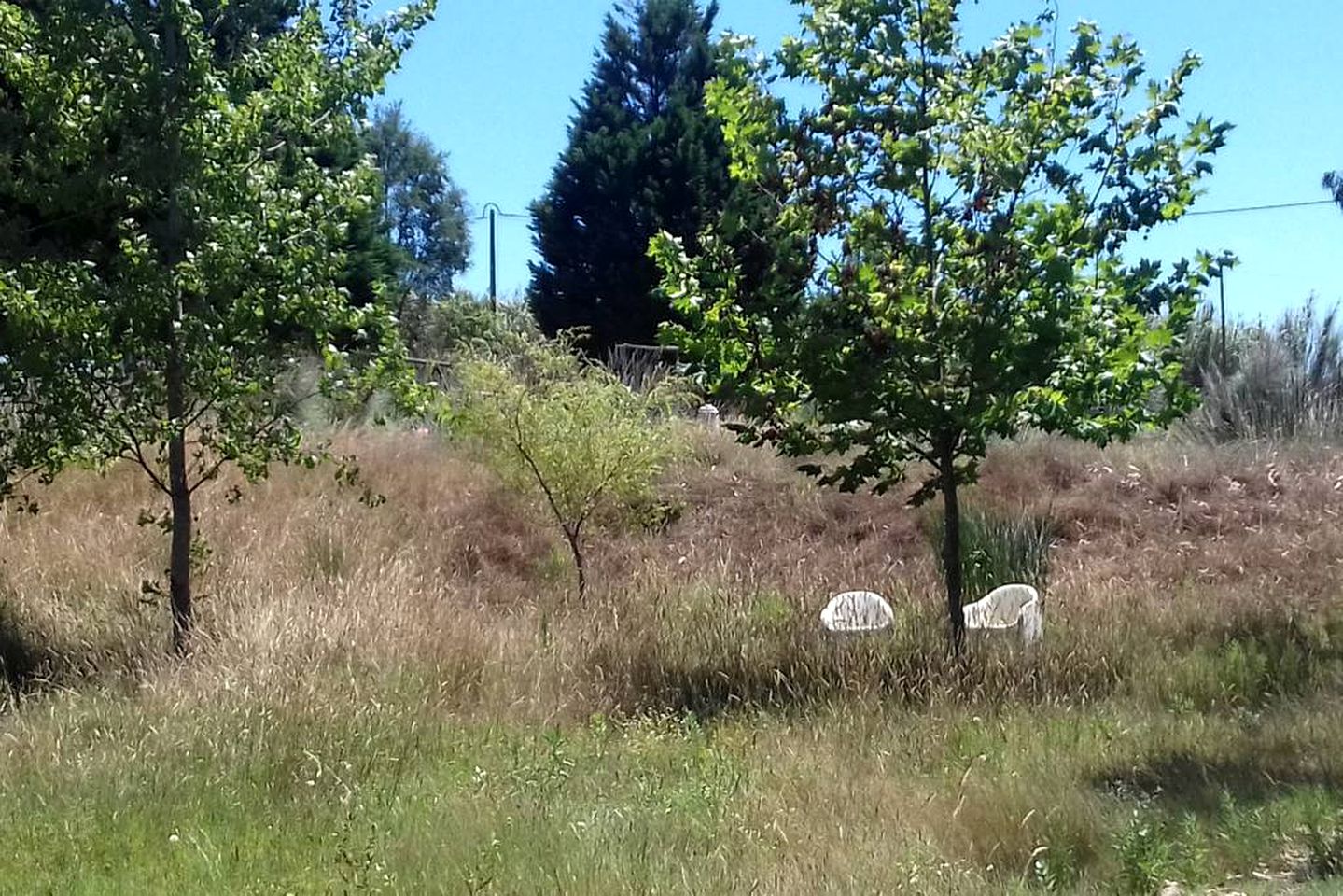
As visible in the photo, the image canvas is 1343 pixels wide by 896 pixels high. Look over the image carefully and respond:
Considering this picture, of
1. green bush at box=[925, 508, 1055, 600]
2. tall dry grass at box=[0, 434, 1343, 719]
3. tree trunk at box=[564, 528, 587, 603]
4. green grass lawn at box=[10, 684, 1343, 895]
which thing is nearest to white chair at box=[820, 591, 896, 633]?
tall dry grass at box=[0, 434, 1343, 719]

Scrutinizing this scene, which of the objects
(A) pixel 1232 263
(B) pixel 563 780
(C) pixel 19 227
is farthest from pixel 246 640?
(A) pixel 1232 263

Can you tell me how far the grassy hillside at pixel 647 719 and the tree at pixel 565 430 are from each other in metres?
0.87

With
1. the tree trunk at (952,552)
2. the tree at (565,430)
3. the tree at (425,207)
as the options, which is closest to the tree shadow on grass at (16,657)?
the tree at (565,430)

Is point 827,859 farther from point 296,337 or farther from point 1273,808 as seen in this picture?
point 296,337

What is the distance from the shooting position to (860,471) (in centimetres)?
817

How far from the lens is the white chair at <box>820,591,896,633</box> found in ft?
28.3

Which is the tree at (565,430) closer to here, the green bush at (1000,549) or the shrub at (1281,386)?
the green bush at (1000,549)

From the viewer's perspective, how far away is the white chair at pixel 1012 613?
8.48m

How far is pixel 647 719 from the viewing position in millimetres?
7238

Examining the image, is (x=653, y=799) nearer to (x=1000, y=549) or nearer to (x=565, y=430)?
(x=565, y=430)

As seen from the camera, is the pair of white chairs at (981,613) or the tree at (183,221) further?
the pair of white chairs at (981,613)

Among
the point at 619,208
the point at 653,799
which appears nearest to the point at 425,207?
the point at 619,208

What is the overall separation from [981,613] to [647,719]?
10.4 feet

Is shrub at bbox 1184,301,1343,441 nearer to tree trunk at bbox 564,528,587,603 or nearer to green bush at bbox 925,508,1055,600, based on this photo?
green bush at bbox 925,508,1055,600
